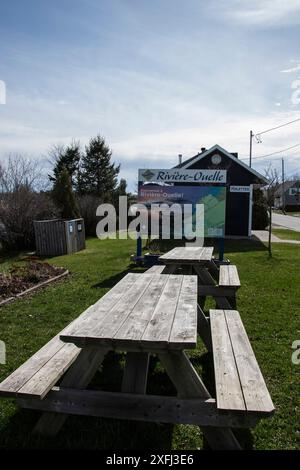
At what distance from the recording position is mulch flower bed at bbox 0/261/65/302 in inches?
271

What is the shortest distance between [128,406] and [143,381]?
22 cm

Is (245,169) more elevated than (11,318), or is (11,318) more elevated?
(245,169)

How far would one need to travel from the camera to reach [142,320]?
2.76 metres

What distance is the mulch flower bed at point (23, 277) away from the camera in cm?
688

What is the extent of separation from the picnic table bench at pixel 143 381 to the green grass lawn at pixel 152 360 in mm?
287

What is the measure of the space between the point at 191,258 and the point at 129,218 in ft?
69.4

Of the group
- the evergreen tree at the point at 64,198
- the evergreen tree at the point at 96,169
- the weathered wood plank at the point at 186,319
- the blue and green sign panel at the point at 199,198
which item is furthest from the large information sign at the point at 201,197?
the evergreen tree at the point at 96,169

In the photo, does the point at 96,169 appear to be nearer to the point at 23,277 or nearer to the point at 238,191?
the point at 238,191

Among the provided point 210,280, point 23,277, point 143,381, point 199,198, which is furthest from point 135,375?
point 199,198

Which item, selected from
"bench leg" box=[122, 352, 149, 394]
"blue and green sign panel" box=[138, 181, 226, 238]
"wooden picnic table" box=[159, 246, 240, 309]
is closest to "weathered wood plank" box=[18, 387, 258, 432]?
"bench leg" box=[122, 352, 149, 394]

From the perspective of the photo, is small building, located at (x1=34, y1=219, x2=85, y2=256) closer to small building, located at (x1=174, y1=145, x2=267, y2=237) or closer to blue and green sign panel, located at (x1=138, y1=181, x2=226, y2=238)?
blue and green sign panel, located at (x1=138, y1=181, x2=226, y2=238)
